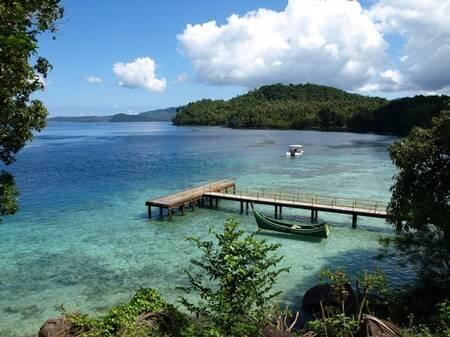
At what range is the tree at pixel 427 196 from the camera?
17469mm

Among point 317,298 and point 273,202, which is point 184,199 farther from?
point 317,298

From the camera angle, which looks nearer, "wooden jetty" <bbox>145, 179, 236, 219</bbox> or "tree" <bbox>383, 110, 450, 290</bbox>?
"tree" <bbox>383, 110, 450, 290</bbox>

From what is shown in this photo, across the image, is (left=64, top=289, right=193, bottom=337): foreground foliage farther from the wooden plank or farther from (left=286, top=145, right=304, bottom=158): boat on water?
(left=286, top=145, right=304, bottom=158): boat on water

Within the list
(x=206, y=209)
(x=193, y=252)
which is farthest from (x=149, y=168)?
(x=193, y=252)

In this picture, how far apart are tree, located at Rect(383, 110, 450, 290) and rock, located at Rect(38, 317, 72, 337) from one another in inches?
571

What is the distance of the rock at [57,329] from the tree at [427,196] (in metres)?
14.5

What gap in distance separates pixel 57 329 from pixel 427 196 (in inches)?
616

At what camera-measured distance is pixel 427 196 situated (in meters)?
17.6

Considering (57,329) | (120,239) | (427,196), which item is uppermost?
(427,196)

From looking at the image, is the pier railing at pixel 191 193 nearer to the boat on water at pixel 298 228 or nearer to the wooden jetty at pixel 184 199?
the wooden jetty at pixel 184 199

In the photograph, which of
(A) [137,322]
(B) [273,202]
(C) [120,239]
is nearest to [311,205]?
(B) [273,202]

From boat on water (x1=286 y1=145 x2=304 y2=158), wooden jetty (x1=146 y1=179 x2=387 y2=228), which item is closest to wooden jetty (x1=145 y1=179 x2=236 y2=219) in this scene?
wooden jetty (x1=146 y1=179 x2=387 y2=228)

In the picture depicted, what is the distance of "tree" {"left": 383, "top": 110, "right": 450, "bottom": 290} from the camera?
17469 millimetres

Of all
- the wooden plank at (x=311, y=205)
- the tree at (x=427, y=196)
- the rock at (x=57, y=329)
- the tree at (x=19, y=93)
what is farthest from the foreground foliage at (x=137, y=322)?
the wooden plank at (x=311, y=205)
